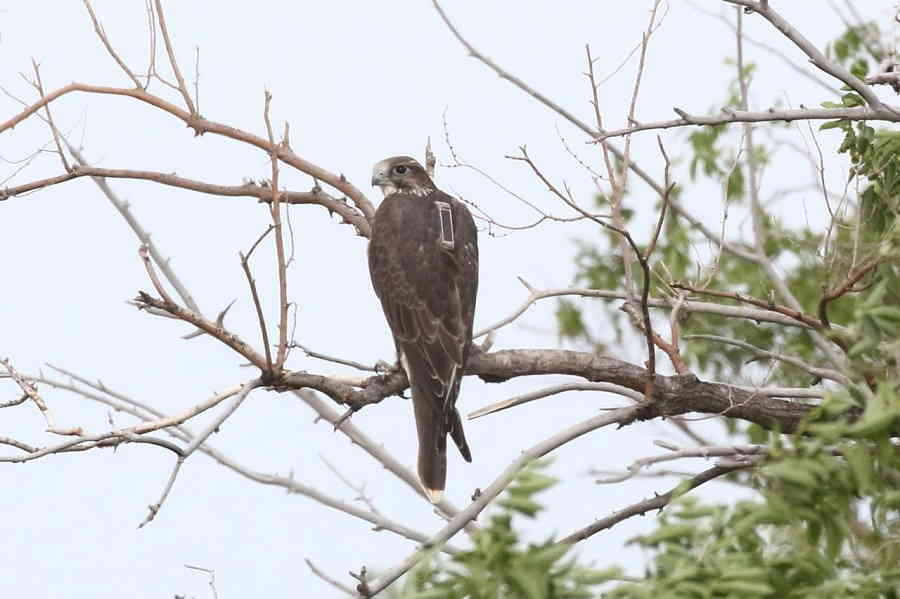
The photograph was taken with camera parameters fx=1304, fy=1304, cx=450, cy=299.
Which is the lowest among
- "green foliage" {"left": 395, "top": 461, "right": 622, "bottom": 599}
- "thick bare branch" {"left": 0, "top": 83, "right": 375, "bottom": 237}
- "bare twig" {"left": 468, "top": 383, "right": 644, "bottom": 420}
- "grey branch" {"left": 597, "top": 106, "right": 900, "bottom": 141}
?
"green foliage" {"left": 395, "top": 461, "right": 622, "bottom": 599}

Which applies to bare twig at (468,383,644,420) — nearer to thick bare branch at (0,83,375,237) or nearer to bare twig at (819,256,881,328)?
bare twig at (819,256,881,328)

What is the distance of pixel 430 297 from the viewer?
22.4 ft

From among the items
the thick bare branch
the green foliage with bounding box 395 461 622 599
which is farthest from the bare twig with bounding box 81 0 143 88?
the green foliage with bounding box 395 461 622 599

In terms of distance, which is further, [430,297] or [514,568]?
[430,297]

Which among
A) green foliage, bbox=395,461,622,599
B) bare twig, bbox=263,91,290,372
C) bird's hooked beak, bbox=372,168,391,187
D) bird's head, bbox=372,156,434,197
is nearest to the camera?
green foliage, bbox=395,461,622,599

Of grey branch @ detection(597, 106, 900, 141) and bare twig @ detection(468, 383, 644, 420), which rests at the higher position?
grey branch @ detection(597, 106, 900, 141)

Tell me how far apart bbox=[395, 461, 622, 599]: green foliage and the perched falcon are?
3.23m

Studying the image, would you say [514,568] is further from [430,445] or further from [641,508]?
[430,445]

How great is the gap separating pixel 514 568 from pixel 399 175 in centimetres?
522

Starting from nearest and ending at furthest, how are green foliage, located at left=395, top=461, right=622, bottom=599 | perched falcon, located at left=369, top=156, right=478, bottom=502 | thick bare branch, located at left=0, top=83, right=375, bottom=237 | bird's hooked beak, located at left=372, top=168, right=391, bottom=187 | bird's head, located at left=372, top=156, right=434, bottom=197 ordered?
green foliage, located at left=395, top=461, right=622, bottom=599
thick bare branch, located at left=0, top=83, right=375, bottom=237
perched falcon, located at left=369, top=156, right=478, bottom=502
bird's head, located at left=372, top=156, right=434, bottom=197
bird's hooked beak, located at left=372, top=168, right=391, bottom=187

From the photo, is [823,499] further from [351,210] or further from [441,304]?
[351,210]

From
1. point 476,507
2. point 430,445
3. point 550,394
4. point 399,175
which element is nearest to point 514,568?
point 476,507

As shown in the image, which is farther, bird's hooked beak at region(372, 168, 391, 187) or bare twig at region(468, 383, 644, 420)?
bird's hooked beak at region(372, 168, 391, 187)

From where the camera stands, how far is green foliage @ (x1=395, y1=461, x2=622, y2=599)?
9.87 ft
